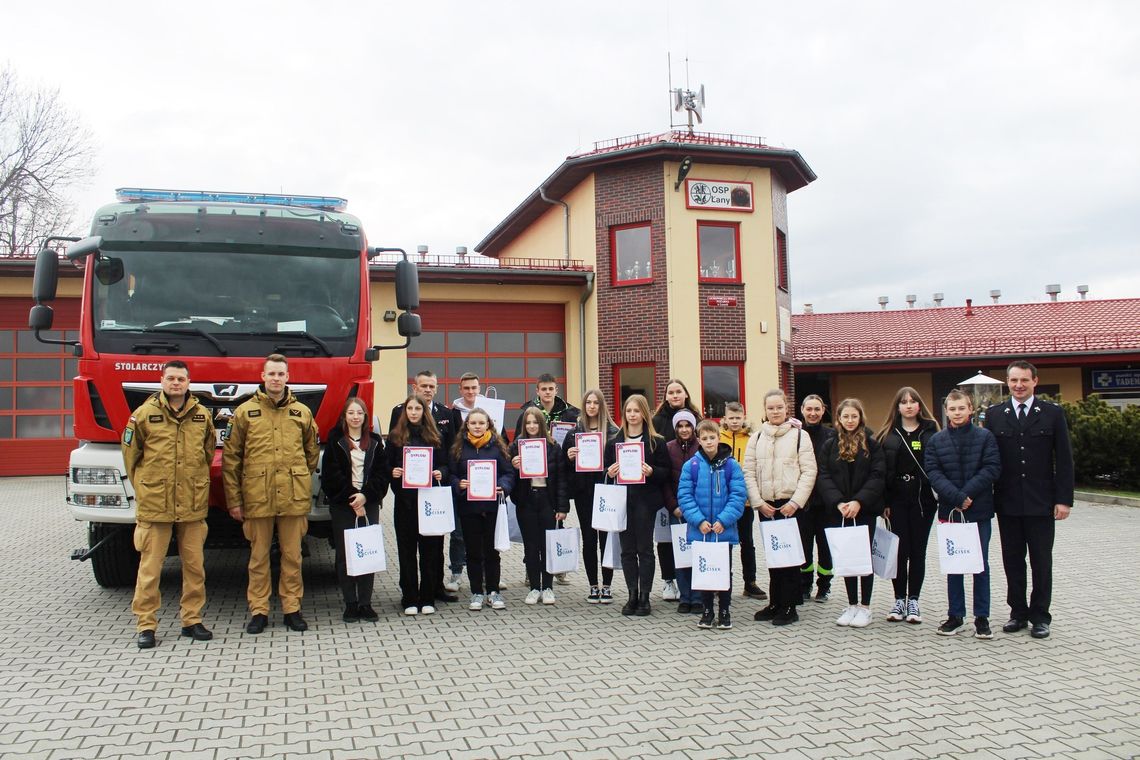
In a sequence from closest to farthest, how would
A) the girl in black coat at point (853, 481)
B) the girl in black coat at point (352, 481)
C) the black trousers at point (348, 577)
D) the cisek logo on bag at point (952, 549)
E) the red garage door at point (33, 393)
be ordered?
1. the cisek logo on bag at point (952, 549)
2. the girl in black coat at point (853, 481)
3. the girl in black coat at point (352, 481)
4. the black trousers at point (348, 577)
5. the red garage door at point (33, 393)

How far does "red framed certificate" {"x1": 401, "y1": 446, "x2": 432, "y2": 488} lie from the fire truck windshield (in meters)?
1.07

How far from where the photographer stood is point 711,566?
6.52 metres

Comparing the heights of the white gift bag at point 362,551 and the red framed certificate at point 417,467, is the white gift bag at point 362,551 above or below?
below

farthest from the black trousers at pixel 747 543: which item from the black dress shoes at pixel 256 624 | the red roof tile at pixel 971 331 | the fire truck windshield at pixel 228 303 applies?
the red roof tile at pixel 971 331

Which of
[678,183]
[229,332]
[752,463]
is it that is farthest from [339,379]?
[678,183]

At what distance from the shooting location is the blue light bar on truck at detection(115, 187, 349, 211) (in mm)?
7719

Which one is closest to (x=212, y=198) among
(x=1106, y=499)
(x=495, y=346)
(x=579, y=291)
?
(x=495, y=346)

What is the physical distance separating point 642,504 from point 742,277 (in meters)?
12.4

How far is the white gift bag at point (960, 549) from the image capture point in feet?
20.3

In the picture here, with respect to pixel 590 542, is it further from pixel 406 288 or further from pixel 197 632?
pixel 197 632

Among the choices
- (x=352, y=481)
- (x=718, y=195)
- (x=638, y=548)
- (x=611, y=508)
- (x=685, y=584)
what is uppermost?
(x=718, y=195)

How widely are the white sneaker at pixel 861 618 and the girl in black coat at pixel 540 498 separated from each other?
95.0 inches

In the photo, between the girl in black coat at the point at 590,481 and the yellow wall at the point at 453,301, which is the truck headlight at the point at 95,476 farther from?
the yellow wall at the point at 453,301

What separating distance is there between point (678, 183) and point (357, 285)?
1183cm
